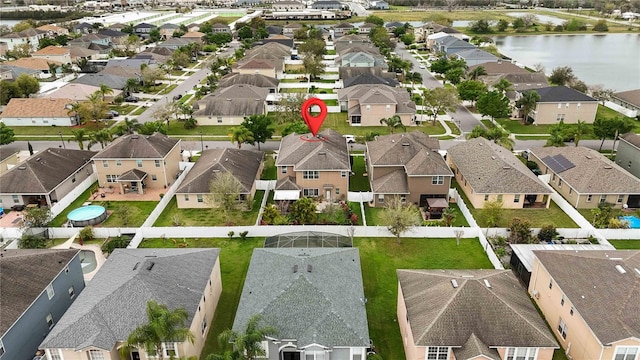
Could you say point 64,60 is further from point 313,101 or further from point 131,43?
point 313,101

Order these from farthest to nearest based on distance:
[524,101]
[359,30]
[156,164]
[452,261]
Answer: [359,30] → [524,101] → [156,164] → [452,261]

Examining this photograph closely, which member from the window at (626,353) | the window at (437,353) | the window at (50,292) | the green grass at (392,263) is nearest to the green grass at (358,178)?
the green grass at (392,263)

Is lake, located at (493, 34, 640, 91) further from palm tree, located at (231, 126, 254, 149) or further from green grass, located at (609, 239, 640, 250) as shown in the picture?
palm tree, located at (231, 126, 254, 149)

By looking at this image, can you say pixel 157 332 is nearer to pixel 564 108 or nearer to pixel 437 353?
pixel 437 353

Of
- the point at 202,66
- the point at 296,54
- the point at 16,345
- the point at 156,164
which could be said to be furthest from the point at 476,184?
the point at 296,54

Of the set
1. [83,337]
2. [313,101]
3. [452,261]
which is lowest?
[452,261]

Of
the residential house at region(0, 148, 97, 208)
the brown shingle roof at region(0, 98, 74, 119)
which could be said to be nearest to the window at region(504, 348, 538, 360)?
the residential house at region(0, 148, 97, 208)
